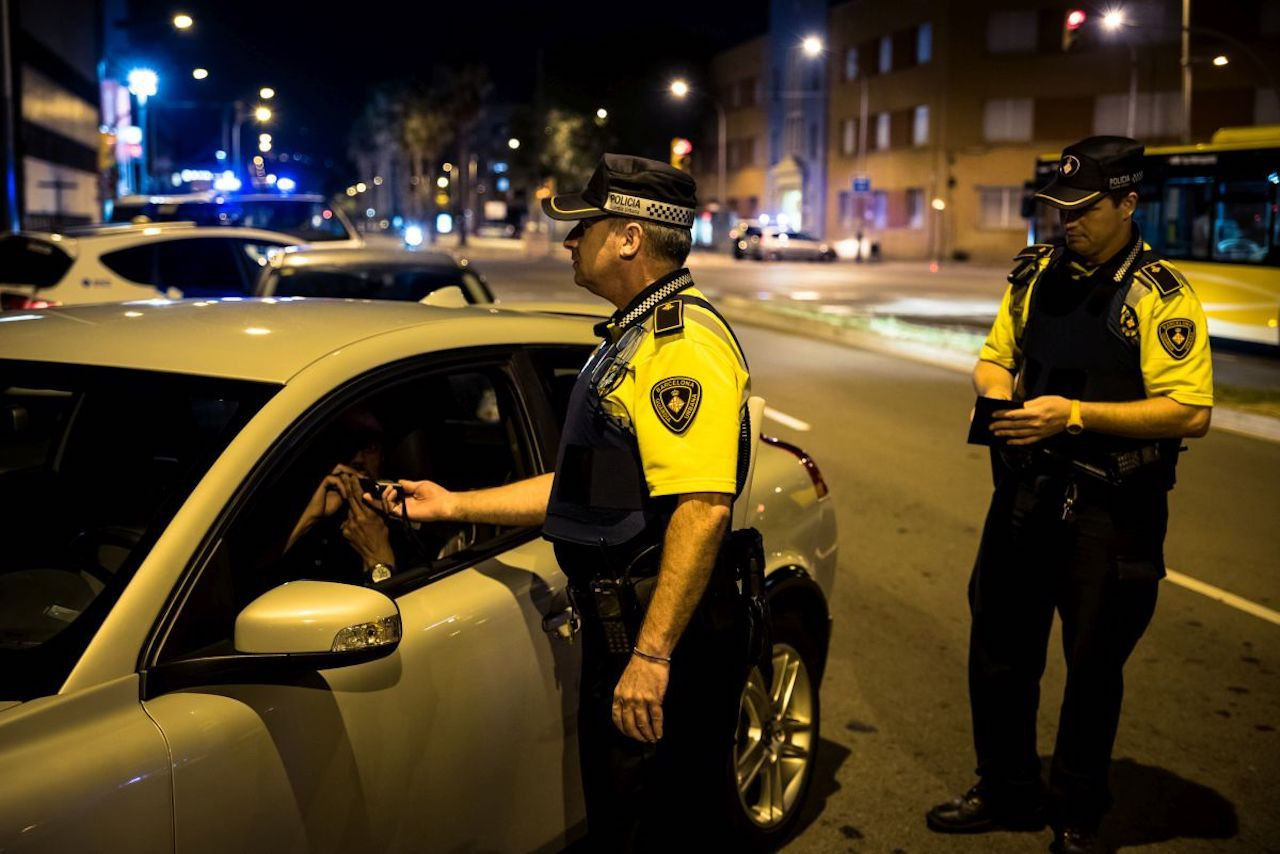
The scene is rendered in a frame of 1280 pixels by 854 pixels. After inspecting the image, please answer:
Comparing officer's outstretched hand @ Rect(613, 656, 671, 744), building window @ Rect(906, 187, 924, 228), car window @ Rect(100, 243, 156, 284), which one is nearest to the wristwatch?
officer's outstretched hand @ Rect(613, 656, 671, 744)

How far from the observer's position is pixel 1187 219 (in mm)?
20000

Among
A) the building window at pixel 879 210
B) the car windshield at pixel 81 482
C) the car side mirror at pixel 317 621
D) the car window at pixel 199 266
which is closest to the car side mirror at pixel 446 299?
the car windshield at pixel 81 482

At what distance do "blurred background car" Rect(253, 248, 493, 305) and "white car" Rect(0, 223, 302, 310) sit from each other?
83.1 inches

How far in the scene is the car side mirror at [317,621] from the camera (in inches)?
91.7

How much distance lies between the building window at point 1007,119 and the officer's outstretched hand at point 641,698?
5857cm

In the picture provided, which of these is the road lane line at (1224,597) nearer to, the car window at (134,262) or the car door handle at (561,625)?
the car door handle at (561,625)

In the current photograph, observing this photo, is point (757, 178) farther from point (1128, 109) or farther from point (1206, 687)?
point (1206, 687)

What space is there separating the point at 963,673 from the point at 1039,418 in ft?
7.46

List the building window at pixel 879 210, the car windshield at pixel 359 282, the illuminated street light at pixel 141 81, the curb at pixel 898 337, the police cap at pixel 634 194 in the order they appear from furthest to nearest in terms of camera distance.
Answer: the building window at pixel 879 210 < the illuminated street light at pixel 141 81 < the curb at pixel 898 337 < the car windshield at pixel 359 282 < the police cap at pixel 634 194

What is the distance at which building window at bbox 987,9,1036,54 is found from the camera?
187 ft

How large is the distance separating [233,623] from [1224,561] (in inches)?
248

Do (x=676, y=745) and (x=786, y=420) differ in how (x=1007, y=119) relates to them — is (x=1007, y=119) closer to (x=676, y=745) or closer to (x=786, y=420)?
(x=786, y=420)

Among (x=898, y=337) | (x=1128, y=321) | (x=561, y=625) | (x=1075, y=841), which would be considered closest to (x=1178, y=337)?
(x=1128, y=321)

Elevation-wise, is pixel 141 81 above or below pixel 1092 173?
above
